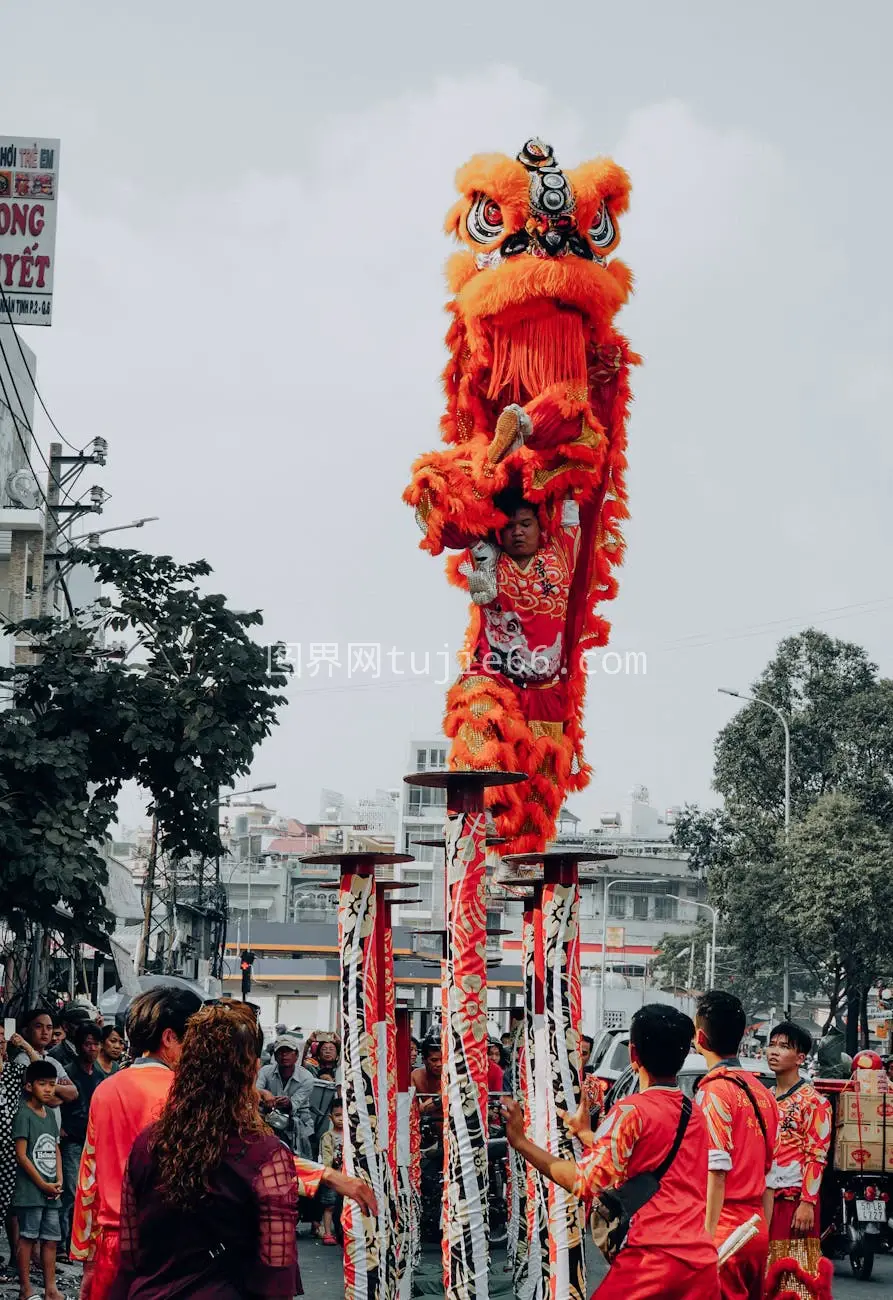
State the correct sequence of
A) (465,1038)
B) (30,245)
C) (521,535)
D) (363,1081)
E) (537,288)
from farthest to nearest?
(30,245), (521,535), (537,288), (363,1081), (465,1038)

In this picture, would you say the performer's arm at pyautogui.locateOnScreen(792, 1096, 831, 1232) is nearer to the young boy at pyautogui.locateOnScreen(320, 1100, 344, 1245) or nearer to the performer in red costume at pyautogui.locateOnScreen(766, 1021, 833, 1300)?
the performer in red costume at pyautogui.locateOnScreen(766, 1021, 833, 1300)

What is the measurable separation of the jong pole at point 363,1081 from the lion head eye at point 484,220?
255 inches

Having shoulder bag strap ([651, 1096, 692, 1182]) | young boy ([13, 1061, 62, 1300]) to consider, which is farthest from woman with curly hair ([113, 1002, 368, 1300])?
young boy ([13, 1061, 62, 1300])

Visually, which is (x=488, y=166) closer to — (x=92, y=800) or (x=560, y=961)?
(x=92, y=800)

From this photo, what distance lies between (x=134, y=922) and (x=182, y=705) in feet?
74.8

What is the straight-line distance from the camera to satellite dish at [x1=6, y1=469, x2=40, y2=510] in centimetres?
3447

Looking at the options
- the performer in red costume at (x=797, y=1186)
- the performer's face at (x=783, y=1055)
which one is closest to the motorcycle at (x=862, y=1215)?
the performer in red costume at (x=797, y=1186)

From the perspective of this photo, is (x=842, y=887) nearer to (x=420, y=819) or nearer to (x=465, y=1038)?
(x=465, y=1038)

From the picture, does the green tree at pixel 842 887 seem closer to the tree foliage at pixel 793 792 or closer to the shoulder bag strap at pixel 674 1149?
the tree foliage at pixel 793 792

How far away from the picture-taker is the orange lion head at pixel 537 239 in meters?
14.8

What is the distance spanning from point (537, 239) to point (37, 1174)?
8.37 m

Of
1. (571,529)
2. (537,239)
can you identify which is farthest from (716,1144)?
(537,239)

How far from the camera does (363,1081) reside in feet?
33.6

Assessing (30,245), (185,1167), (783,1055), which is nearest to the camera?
(185,1167)
